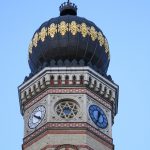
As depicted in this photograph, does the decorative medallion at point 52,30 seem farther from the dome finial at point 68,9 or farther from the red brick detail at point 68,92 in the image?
the red brick detail at point 68,92

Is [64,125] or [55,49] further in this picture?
[55,49]

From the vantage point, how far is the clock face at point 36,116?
25.9 meters

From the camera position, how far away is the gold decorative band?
27.4 meters

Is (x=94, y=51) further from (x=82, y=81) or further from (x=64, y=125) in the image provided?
(x=64, y=125)

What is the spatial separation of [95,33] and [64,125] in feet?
14.3

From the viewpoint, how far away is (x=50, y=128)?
25.2 metres

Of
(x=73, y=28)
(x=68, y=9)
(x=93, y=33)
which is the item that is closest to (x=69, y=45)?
(x=73, y=28)

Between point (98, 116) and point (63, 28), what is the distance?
3.79m

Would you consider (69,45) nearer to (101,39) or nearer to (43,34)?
(43,34)

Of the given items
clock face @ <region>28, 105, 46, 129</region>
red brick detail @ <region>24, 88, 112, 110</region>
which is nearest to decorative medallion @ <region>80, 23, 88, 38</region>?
red brick detail @ <region>24, 88, 112, 110</region>

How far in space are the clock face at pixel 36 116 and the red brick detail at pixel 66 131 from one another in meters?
0.42

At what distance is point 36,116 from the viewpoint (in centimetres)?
2617

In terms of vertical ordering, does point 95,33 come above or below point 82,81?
above

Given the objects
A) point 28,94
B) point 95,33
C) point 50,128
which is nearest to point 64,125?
point 50,128
